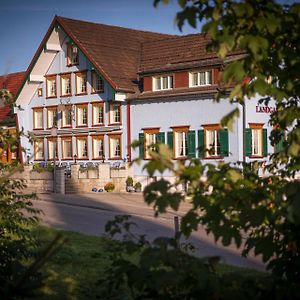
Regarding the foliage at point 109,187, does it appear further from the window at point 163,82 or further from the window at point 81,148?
the window at point 81,148

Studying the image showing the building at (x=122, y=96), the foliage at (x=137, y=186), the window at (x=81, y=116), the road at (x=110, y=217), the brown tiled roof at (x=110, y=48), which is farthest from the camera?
the window at (x=81, y=116)

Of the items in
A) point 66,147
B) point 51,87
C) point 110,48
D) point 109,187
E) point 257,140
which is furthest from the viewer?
point 51,87

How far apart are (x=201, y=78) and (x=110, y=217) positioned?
1411 centimetres

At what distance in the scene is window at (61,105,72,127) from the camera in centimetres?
4031

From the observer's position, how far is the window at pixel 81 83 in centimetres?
3916

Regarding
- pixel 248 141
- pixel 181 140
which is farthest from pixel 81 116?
pixel 248 141

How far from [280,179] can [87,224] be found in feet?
47.2

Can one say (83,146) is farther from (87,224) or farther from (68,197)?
(87,224)

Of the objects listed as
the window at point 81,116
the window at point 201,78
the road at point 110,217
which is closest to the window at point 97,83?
the window at point 81,116

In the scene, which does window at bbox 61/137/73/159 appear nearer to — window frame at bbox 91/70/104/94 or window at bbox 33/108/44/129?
window at bbox 33/108/44/129

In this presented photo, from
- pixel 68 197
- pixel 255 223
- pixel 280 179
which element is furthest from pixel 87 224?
pixel 255 223

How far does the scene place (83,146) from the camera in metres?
39.9

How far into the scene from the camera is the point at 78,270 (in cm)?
988

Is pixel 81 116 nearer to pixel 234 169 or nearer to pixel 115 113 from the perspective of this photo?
pixel 115 113
